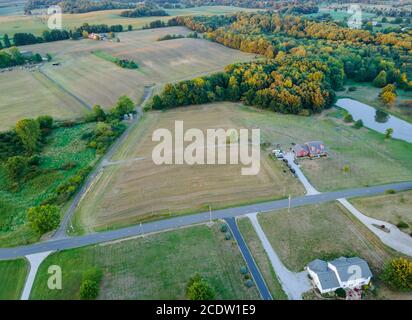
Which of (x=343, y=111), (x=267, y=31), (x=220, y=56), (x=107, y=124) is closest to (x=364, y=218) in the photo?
(x=343, y=111)

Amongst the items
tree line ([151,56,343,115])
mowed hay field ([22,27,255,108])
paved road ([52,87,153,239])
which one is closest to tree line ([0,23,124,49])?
mowed hay field ([22,27,255,108])

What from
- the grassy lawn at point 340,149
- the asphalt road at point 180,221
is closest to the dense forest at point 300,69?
the grassy lawn at point 340,149

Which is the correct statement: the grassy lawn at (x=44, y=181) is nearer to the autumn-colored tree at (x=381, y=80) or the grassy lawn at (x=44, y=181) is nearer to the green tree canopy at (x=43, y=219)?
the green tree canopy at (x=43, y=219)

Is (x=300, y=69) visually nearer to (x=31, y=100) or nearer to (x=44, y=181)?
(x=44, y=181)

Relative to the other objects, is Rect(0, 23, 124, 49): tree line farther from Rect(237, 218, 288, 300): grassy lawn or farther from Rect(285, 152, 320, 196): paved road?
Rect(237, 218, 288, 300): grassy lawn

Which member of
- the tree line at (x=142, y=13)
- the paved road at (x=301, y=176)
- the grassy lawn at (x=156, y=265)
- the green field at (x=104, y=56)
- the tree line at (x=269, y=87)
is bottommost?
the grassy lawn at (x=156, y=265)
